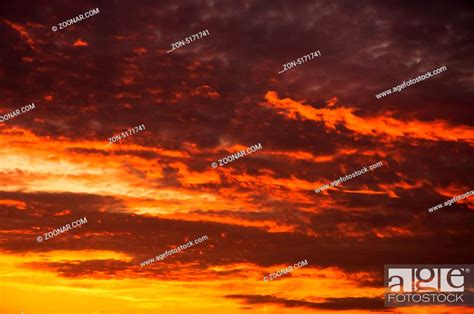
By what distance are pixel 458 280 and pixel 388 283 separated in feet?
12.6

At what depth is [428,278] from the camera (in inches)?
2234

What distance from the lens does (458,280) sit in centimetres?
5703

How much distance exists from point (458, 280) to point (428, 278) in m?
1.73

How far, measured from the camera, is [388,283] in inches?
2256

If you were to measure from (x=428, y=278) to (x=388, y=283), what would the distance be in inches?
87.1
